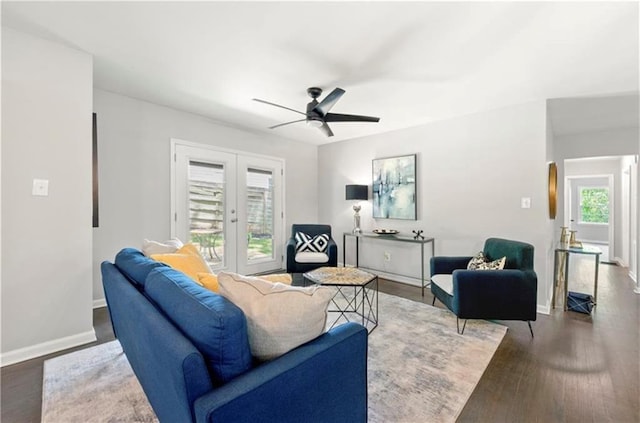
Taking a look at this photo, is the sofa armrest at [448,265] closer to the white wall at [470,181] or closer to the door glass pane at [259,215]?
the white wall at [470,181]

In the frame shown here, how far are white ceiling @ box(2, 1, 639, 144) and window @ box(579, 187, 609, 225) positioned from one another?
676 cm

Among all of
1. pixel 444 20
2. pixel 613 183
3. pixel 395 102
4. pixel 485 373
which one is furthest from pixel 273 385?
pixel 613 183

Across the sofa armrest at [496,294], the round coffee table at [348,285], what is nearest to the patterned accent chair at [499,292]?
the sofa armrest at [496,294]

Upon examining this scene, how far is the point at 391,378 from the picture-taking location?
195 centimetres

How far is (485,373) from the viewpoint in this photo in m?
2.03

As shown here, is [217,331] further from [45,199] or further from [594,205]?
[594,205]

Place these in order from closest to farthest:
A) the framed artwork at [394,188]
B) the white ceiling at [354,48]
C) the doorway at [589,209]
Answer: the white ceiling at [354,48] → the framed artwork at [394,188] → the doorway at [589,209]

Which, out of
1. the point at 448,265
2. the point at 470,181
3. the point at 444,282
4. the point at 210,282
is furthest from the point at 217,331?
the point at 470,181

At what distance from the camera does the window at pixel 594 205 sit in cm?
793

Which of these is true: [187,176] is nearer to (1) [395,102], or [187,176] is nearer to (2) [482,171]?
(1) [395,102]

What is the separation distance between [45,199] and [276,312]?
7.39 feet

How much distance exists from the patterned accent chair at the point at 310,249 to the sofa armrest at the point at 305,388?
9.02 feet

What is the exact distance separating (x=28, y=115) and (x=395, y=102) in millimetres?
3302

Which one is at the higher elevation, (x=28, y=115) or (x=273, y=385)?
(x=28, y=115)
